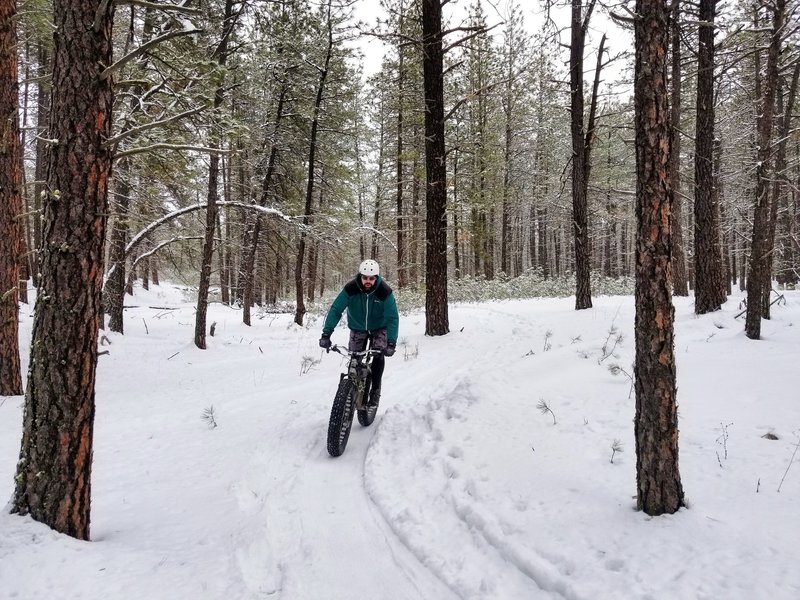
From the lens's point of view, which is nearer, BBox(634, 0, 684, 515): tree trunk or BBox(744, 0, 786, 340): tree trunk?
BBox(634, 0, 684, 515): tree trunk

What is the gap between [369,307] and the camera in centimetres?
587

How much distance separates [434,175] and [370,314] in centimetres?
569

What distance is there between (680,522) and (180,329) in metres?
13.3

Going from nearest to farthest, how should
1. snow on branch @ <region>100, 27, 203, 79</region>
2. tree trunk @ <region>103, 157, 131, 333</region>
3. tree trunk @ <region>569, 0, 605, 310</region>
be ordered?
snow on branch @ <region>100, 27, 203, 79</region> < tree trunk @ <region>103, 157, 131, 333</region> < tree trunk @ <region>569, 0, 605, 310</region>

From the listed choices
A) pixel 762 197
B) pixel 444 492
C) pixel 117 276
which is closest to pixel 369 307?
pixel 444 492

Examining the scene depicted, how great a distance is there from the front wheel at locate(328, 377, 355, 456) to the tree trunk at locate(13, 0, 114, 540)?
2467 mm

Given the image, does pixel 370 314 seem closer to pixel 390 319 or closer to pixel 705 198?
pixel 390 319

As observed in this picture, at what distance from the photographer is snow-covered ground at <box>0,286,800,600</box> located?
2723 mm

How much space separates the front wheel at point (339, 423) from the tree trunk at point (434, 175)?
5.47 m

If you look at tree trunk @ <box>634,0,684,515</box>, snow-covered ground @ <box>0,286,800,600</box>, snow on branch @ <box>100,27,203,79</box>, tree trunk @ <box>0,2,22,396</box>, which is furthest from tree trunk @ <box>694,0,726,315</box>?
tree trunk @ <box>0,2,22,396</box>

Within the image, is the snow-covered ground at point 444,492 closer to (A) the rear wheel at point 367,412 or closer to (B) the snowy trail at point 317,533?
(B) the snowy trail at point 317,533

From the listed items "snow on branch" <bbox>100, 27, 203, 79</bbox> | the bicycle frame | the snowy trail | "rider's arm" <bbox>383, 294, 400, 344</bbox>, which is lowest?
the snowy trail

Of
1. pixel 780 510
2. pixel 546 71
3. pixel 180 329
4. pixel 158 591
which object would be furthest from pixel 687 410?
pixel 546 71

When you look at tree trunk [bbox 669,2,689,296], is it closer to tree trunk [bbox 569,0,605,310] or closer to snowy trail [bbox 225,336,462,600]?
tree trunk [bbox 569,0,605,310]
